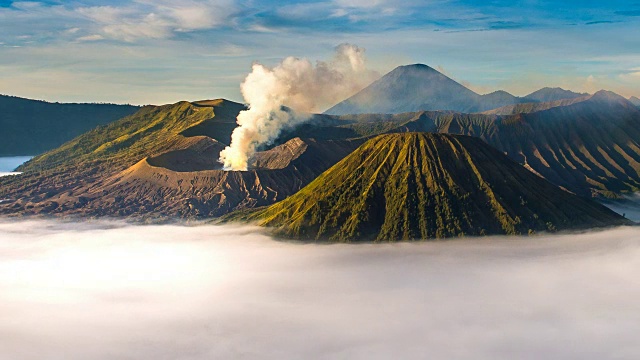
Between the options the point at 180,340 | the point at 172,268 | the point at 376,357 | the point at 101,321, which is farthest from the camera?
the point at 172,268

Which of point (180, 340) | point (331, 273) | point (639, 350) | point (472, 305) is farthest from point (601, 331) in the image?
point (180, 340)

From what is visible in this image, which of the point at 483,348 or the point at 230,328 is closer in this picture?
the point at 483,348

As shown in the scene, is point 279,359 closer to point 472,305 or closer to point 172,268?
point 472,305

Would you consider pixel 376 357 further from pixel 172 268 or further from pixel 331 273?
pixel 172 268

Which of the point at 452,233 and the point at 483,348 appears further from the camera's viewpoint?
the point at 452,233

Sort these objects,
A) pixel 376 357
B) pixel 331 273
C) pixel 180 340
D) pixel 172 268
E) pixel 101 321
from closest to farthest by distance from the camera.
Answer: pixel 376 357 → pixel 180 340 → pixel 101 321 → pixel 331 273 → pixel 172 268

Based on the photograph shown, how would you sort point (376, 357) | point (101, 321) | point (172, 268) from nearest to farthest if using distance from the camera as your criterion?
1. point (376, 357)
2. point (101, 321)
3. point (172, 268)

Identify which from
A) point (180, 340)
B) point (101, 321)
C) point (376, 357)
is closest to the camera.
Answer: point (376, 357)

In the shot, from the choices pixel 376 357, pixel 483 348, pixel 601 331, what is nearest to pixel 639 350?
pixel 601 331
